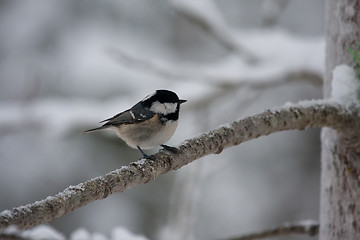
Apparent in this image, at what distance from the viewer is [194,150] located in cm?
157

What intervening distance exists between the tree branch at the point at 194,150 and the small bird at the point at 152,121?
51cm

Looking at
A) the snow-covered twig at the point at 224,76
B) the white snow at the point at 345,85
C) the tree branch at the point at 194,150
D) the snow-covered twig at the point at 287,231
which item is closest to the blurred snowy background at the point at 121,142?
the snow-covered twig at the point at 224,76

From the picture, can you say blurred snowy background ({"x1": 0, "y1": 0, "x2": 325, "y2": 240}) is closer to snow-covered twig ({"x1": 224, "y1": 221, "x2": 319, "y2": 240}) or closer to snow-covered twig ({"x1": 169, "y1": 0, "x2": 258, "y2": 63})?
snow-covered twig ({"x1": 169, "y1": 0, "x2": 258, "y2": 63})

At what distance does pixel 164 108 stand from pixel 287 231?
29.5 inches

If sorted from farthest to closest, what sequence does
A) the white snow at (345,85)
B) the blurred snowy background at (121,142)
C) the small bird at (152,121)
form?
1. the blurred snowy background at (121,142)
2. the small bird at (152,121)
3. the white snow at (345,85)

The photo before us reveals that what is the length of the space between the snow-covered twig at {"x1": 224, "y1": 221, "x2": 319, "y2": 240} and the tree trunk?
12 centimetres

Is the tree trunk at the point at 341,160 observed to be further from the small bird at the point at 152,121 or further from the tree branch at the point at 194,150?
the small bird at the point at 152,121

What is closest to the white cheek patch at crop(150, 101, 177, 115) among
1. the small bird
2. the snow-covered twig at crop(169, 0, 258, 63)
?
the small bird

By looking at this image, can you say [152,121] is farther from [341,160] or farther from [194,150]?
[341,160]

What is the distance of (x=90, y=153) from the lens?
24.3ft

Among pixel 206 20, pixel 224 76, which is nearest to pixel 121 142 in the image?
pixel 224 76

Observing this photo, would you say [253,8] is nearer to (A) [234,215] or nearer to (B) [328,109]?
(A) [234,215]

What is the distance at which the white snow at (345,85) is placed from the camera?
1795mm

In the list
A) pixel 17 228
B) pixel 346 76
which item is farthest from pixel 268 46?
pixel 17 228
